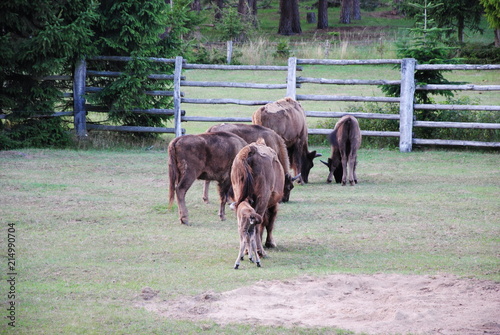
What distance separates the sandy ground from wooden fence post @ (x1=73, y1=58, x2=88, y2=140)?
38.1 ft

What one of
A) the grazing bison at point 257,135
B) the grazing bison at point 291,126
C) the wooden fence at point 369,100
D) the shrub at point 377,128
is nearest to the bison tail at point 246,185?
the grazing bison at point 257,135

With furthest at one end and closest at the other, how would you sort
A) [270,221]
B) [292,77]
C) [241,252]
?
[292,77]
[270,221]
[241,252]

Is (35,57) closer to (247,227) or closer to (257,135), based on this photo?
(257,135)

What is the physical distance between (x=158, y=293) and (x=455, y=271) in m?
3.28

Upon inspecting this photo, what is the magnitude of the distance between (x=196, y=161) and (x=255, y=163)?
223 cm

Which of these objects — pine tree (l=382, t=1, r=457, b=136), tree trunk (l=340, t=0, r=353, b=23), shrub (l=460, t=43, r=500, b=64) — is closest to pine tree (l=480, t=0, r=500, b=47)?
shrub (l=460, t=43, r=500, b=64)

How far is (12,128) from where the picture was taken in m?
16.3

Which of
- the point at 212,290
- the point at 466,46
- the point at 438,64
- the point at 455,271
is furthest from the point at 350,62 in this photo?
the point at 466,46

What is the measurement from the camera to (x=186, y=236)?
899 centimetres

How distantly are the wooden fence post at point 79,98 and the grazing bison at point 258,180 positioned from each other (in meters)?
10.3

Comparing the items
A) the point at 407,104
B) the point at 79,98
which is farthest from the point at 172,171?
the point at 407,104

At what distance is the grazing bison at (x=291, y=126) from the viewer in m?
12.9

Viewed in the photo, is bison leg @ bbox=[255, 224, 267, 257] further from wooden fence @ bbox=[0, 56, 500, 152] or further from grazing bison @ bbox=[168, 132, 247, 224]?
wooden fence @ bbox=[0, 56, 500, 152]

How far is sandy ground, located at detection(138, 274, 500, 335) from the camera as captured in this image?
5.74 meters
